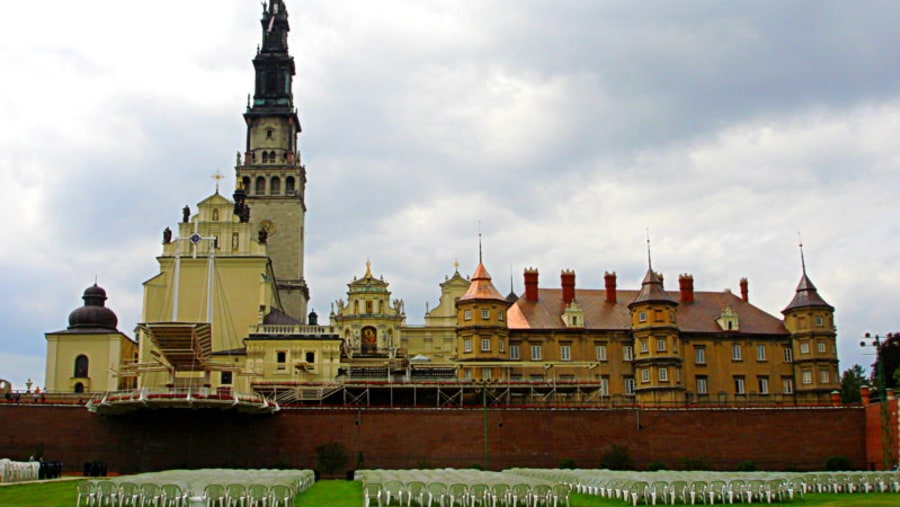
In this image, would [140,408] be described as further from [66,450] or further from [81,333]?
[81,333]

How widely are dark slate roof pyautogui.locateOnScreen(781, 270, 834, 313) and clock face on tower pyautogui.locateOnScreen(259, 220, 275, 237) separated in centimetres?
5352

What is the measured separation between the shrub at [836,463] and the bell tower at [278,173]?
186ft

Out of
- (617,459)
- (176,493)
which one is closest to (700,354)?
(617,459)

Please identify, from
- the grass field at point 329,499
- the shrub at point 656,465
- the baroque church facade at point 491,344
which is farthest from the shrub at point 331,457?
the shrub at point 656,465

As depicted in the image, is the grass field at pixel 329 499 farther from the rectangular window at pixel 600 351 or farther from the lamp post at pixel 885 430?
the rectangular window at pixel 600 351

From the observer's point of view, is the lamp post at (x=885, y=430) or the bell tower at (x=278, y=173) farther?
the bell tower at (x=278, y=173)

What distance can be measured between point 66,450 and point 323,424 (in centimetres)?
1525

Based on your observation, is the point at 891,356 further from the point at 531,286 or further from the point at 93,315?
the point at 93,315

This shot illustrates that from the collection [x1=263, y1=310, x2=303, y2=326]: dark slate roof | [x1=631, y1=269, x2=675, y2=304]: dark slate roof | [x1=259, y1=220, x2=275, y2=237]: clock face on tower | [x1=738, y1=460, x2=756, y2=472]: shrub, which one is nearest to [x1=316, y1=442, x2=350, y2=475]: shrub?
[x1=263, y1=310, x2=303, y2=326]: dark slate roof

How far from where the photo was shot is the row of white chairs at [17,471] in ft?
141

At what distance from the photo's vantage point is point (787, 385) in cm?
7662

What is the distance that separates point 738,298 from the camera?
271ft

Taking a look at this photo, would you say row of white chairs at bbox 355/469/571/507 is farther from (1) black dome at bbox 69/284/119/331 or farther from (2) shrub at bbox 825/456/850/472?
(1) black dome at bbox 69/284/119/331

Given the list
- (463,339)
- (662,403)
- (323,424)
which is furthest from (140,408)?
(662,403)
